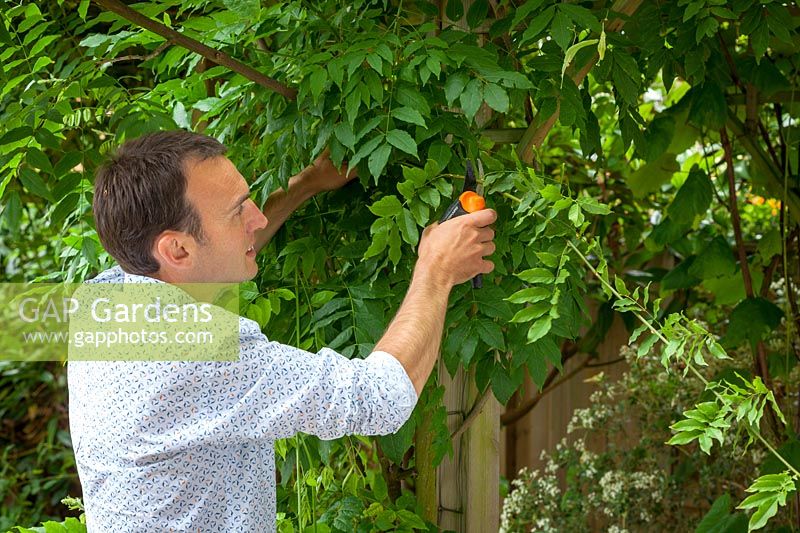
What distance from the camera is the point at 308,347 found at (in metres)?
1.54

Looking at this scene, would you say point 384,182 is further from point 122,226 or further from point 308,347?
point 122,226

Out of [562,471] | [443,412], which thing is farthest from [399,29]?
[562,471]

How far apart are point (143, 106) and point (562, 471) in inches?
93.8

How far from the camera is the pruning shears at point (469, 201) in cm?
133

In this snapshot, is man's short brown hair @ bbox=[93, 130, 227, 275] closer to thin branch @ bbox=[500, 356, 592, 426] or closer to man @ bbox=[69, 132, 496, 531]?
man @ bbox=[69, 132, 496, 531]

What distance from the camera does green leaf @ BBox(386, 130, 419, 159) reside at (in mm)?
1319

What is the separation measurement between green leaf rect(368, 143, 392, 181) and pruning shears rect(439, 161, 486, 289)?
0.11 metres

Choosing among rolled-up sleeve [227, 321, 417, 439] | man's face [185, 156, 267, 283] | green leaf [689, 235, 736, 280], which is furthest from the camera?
green leaf [689, 235, 736, 280]

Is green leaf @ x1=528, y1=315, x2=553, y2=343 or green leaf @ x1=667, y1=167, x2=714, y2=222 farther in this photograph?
green leaf @ x1=667, y1=167, x2=714, y2=222

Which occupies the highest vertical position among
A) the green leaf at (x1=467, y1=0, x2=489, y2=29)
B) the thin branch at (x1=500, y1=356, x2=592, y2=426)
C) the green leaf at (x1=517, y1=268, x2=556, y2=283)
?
the green leaf at (x1=467, y1=0, x2=489, y2=29)

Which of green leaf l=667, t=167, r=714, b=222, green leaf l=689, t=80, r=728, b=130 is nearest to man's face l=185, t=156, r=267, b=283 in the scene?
green leaf l=689, t=80, r=728, b=130

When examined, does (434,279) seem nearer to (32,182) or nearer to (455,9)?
(455,9)

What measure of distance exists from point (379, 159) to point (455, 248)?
0.50 feet

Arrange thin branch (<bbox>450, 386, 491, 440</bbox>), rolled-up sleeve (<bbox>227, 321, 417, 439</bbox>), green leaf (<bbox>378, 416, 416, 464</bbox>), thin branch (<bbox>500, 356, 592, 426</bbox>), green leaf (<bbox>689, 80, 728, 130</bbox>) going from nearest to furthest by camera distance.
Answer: rolled-up sleeve (<bbox>227, 321, 417, 439</bbox>)
green leaf (<bbox>378, 416, 416, 464</bbox>)
thin branch (<bbox>450, 386, 491, 440</bbox>)
green leaf (<bbox>689, 80, 728, 130</bbox>)
thin branch (<bbox>500, 356, 592, 426</bbox>)
